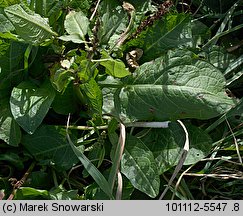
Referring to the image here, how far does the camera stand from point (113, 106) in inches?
69.0

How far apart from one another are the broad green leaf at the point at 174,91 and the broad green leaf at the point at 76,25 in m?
0.22

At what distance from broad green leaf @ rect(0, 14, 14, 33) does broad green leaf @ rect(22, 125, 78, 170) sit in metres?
0.34

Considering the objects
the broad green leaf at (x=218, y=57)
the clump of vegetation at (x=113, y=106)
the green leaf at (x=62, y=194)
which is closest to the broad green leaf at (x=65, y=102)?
the clump of vegetation at (x=113, y=106)

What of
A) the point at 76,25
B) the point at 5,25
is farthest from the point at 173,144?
the point at 5,25

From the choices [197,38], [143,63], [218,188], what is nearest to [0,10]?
[143,63]

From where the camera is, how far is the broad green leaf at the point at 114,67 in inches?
65.2

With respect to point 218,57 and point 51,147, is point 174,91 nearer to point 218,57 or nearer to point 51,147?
point 218,57

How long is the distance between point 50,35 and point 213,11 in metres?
0.67

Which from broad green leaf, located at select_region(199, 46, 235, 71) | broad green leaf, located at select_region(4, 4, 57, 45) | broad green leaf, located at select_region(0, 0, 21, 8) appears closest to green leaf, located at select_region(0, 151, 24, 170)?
broad green leaf, located at select_region(4, 4, 57, 45)

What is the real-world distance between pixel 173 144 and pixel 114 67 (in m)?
0.32

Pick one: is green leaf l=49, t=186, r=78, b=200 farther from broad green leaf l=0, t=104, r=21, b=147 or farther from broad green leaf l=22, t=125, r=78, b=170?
broad green leaf l=0, t=104, r=21, b=147

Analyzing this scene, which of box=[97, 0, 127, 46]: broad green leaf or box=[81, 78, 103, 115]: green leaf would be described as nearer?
box=[81, 78, 103, 115]: green leaf

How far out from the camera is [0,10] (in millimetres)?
1705

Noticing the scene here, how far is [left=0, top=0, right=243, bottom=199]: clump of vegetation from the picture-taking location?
1657mm
